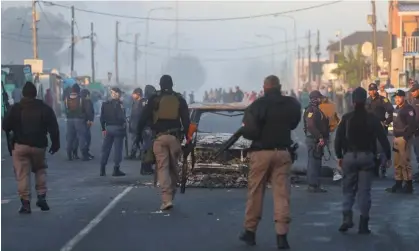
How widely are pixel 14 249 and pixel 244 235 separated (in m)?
2.29

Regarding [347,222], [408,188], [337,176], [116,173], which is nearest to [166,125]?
[347,222]

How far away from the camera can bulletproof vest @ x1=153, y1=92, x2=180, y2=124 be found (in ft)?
43.0

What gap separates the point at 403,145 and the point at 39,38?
154004mm

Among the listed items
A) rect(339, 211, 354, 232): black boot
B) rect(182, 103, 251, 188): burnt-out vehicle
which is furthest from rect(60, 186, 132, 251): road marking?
rect(339, 211, 354, 232): black boot

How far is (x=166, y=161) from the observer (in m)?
13.1

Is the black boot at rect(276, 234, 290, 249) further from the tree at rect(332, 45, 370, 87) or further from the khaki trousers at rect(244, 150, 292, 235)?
the tree at rect(332, 45, 370, 87)

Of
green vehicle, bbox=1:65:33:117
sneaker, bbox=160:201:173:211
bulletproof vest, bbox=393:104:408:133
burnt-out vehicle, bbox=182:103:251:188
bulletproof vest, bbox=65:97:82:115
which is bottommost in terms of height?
sneaker, bbox=160:201:173:211

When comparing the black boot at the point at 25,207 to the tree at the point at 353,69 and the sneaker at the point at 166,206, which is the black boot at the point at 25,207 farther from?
the tree at the point at 353,69

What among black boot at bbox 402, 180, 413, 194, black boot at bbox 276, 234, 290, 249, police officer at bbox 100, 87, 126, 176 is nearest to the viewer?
black boot at bbox 276, 234, 290, 249

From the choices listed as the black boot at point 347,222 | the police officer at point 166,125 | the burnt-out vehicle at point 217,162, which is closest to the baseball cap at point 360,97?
the black boot at point 347,222

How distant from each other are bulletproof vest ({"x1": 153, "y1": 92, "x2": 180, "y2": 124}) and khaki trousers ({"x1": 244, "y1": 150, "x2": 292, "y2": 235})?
312 centimetres

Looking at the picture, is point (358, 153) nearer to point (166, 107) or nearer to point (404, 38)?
point (166, 107)

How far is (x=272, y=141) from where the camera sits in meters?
10.1

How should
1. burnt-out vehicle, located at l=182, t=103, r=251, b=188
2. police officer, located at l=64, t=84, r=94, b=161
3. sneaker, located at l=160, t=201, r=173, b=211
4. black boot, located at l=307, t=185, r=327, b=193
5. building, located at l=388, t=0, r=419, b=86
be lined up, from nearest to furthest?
sneaker, located at l=160, t=201, r=173, b=211
black boot, located at l=307, t=185, r=327, b=193
burnt-out vehicle, located at l=182, t=103, r=251, b=188
police officer, located at l=64, t=84, r=94, b=161
building, located at l=388, t=0, r=419, b=86
